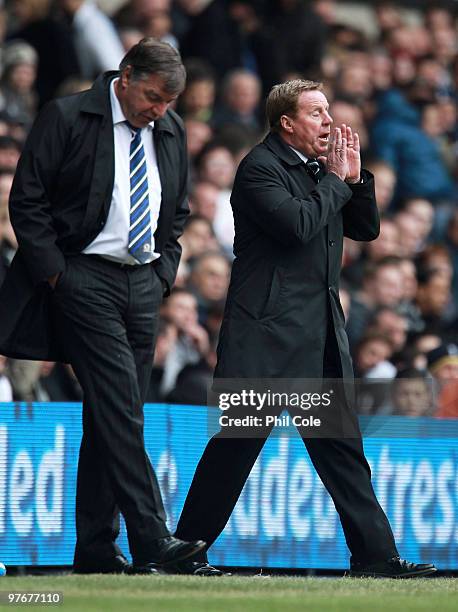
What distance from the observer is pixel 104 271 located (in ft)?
22.9

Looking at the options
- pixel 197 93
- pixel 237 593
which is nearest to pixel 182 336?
pixel 197 93

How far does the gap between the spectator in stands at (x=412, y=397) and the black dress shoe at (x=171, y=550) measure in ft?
13.1

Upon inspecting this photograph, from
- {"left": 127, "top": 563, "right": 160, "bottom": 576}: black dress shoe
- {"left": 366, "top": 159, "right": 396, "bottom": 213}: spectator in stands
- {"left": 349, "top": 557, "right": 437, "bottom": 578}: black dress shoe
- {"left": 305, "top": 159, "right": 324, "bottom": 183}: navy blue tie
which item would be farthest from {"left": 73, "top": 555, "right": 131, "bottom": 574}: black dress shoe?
{"left": 366, "top": 159, "right": 396, "bottom": 213}: spectator in stands

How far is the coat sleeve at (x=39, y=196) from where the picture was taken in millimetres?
6832

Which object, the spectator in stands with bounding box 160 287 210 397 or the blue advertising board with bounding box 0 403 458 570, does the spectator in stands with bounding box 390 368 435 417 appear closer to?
the blue advertising board with bounding box 0 403 458 570

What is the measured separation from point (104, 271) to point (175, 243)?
56 centimetres

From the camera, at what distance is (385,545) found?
7.20 meters

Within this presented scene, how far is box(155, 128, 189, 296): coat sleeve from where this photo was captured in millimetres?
7320

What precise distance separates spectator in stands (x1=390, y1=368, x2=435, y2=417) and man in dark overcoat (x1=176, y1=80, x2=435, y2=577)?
329cm

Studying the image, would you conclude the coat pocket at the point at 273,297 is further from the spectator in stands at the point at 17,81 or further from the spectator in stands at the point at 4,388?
the spectator in stands at the point at 17,81

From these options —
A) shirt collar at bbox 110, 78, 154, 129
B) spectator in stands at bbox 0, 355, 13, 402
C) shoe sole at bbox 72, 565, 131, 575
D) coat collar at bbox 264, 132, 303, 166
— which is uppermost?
shirt collar at bbox 110, 78, 154, 129

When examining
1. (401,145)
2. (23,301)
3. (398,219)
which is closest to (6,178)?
Result: (23,301)

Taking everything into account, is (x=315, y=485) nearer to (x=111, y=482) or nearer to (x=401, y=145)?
(x=111, y=482)

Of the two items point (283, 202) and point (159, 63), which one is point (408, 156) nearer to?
point (283, 202)
